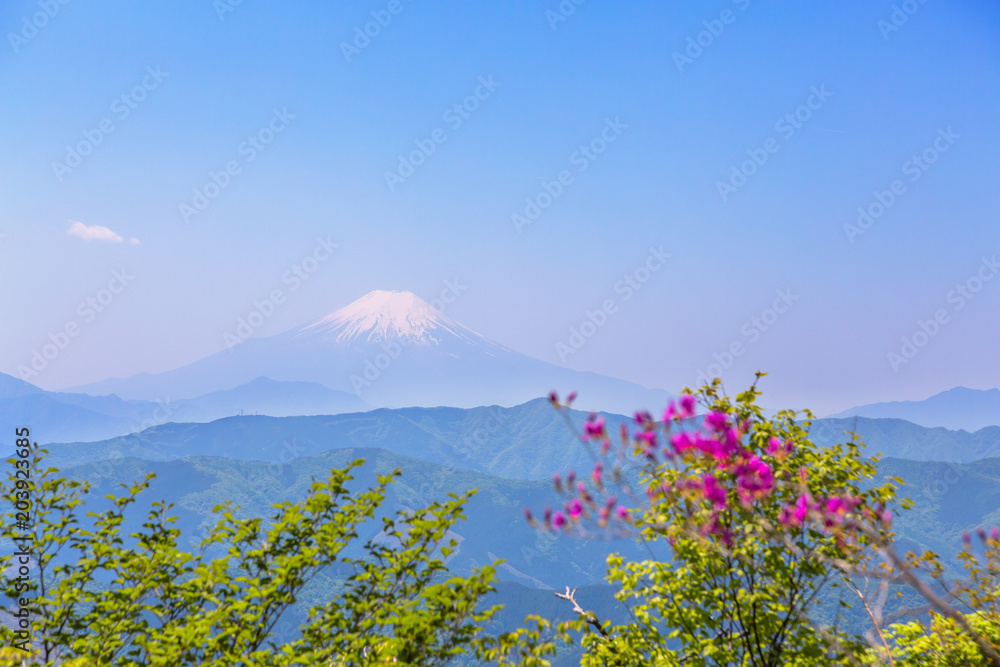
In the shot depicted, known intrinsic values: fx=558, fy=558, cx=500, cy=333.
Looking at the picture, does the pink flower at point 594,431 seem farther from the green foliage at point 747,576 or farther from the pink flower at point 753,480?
the green foliage at point 747,576

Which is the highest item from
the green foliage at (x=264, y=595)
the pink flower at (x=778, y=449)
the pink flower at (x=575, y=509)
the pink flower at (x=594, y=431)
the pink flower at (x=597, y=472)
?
the pink flower at (x=778, y=449)

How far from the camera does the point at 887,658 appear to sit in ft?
26.0

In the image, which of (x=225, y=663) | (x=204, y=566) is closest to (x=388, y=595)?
(x=225, y=663)

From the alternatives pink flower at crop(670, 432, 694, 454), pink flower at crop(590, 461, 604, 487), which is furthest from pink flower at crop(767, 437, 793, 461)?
pink flower at crop(590, 461, 604, 487)

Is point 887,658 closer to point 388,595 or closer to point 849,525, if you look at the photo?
point 849,525

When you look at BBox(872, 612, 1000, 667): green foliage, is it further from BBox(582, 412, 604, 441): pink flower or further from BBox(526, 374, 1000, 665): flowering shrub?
BBox(582, 412, 604, 441): pink flower

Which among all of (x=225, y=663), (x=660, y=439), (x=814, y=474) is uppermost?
(x=814, y=474)

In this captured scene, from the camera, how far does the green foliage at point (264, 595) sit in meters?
5.99

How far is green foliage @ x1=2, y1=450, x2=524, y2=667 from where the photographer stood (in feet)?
19.7

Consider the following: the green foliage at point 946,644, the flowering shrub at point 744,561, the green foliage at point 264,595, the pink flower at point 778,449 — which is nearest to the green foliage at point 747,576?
the flowering shrub at point 744,561

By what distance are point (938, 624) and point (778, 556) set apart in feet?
16.2

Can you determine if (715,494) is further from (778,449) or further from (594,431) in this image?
(778,449)

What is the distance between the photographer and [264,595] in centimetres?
636

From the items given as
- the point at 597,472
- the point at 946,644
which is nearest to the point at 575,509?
the point at 597,472
